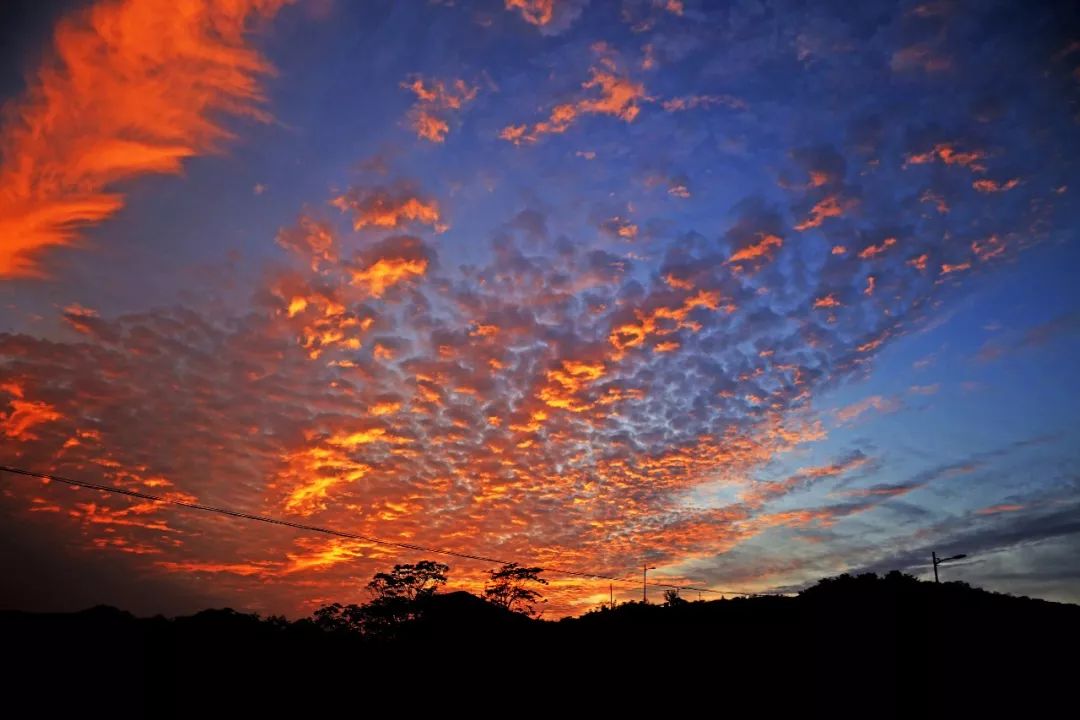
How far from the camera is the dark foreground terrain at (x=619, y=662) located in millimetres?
18562

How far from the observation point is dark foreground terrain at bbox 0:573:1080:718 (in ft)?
60.9

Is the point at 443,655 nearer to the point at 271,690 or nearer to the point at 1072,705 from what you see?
the point at 271,690

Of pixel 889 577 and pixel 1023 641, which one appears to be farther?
pixel 889 577

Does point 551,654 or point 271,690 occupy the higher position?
point 551,654

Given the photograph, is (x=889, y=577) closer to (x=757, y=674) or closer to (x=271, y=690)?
(x=757, y=674)

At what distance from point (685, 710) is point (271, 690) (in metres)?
21.0

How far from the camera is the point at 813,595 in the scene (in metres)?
23.9

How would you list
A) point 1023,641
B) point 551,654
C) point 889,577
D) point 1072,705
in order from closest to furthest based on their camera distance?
point 1072,705, point 1023,641, point 551,654, point 889,577

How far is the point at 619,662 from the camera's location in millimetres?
22562

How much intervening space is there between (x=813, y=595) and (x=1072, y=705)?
8.29 metres

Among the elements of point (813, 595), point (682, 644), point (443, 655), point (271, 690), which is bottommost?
point (271, 690)

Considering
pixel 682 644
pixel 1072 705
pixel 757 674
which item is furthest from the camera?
pixel 682 644

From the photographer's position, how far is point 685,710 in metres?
18.8

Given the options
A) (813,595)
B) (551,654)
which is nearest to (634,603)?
(551,654)
